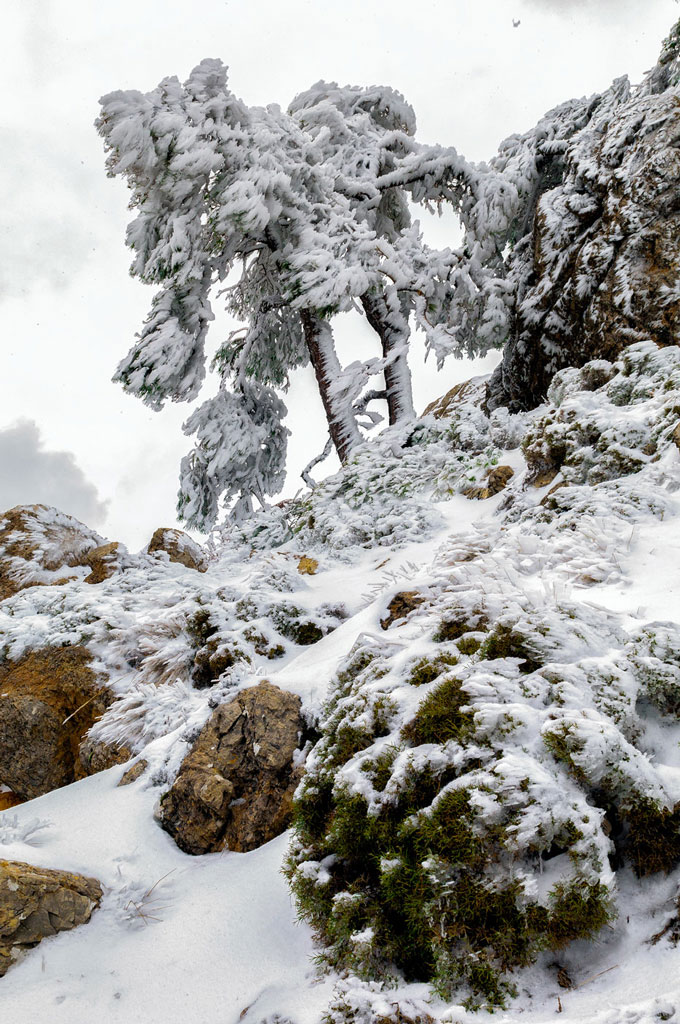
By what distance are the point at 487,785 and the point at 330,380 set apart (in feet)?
35.4

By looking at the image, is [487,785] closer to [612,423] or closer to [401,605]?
[401,605]

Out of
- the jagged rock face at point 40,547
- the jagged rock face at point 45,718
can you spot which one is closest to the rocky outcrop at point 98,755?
the jagged rock face at point 45,718

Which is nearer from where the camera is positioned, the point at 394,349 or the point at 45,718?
the point at 45,718

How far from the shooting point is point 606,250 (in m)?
8.15

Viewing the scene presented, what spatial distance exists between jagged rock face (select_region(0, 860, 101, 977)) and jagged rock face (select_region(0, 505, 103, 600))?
5.31 metres

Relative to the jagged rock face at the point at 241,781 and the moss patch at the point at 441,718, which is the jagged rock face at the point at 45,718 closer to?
the jagged rock face at the point at 241,781

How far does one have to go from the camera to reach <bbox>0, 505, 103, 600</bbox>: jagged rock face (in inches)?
293

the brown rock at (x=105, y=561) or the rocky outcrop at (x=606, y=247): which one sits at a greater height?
the rocky outcrop at (x=606, y=247)

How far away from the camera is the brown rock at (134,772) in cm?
382

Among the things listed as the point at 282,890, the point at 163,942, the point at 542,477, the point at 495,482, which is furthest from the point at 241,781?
the point at 495,482

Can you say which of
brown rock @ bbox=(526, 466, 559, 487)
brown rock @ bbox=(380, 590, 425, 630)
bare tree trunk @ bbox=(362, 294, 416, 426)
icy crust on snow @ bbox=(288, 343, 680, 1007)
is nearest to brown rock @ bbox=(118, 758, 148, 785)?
icy crust on snow @ bbox=(288, 343, 680, 1007)

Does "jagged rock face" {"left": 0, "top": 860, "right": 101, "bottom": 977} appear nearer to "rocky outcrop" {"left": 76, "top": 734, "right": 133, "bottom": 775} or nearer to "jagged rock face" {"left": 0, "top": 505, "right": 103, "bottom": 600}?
"rocky outcrop" {"left": 76, "top": 734, "right": 133, "bottom": 775}

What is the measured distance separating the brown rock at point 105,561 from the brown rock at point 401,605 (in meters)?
4.58

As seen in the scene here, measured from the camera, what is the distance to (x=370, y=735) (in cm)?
247
